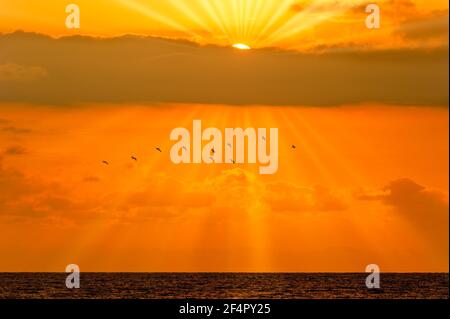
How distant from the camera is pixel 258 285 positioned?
5733 inches

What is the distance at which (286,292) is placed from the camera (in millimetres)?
130375
